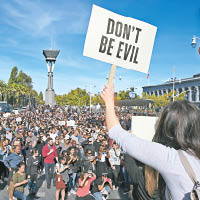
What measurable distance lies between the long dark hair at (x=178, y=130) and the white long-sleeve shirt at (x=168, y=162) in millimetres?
68

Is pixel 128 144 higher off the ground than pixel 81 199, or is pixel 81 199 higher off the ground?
pixel 128 144

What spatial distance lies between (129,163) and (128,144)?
16.4ft

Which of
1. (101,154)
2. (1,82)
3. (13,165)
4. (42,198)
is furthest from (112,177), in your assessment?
(1,82)

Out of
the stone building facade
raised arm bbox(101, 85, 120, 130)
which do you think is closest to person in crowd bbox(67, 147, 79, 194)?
raised arm bbox(101, 85, 120, 130)

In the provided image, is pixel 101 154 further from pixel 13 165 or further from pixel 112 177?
pixel 13 165

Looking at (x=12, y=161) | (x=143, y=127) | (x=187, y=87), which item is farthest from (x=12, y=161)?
(x=187, y=87)

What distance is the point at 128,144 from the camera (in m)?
1.33

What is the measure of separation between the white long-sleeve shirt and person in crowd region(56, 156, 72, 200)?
19.8 feet

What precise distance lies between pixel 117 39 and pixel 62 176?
18.7 ft

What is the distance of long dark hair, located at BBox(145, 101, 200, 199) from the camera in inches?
52.0

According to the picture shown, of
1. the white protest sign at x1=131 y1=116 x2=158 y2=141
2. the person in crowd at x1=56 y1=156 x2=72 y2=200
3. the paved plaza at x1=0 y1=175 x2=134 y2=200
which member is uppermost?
the white protest sign at x1=131 y1=116 x2=158 y2=141

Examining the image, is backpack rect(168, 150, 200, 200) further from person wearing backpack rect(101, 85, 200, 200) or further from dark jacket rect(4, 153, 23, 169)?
dark jacket rect(4, 153, 23, 169)

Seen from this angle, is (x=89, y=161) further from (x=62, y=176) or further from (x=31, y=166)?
(x=31, y=166)

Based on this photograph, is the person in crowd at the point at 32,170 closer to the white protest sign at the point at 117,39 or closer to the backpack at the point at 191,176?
the white protest sign at the point at 117,39
